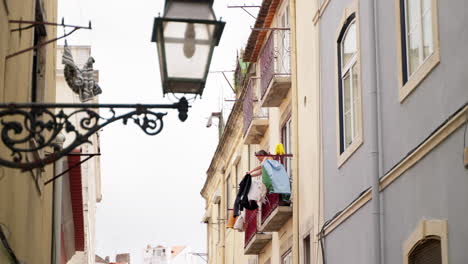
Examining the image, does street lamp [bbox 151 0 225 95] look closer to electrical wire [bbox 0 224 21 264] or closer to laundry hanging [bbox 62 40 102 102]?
electrical wire [bbox 0 224 21 264]

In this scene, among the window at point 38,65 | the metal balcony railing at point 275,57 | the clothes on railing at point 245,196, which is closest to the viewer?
the window at point 38,65

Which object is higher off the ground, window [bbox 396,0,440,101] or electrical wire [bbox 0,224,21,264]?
window [bbox 396,0,440,101]

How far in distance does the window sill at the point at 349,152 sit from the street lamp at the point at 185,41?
Answer: 8.16 meters

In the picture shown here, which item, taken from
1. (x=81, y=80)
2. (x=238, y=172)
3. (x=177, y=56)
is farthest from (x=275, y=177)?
(x=177, y=56)

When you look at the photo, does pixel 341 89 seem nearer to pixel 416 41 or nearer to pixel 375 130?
pixel 375 130

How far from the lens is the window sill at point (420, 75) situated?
1136cm

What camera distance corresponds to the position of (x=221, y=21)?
7.07 metres

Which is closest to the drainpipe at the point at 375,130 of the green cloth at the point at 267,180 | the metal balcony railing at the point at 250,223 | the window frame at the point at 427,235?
the window frame at the point at 427,235

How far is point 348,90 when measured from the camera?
16516mm

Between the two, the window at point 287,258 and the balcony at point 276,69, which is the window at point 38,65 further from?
the window at point 287,258

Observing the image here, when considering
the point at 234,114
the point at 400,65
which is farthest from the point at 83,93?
the point at 234,114

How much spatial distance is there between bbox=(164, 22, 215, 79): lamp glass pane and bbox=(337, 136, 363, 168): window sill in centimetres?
819

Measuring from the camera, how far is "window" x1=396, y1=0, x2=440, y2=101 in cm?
1150

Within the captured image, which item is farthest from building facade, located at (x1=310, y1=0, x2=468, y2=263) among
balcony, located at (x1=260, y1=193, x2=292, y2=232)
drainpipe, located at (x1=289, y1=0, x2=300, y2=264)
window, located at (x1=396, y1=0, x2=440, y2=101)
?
balcony, located at (x1=260, y1=193, x2=292, y2=232)
